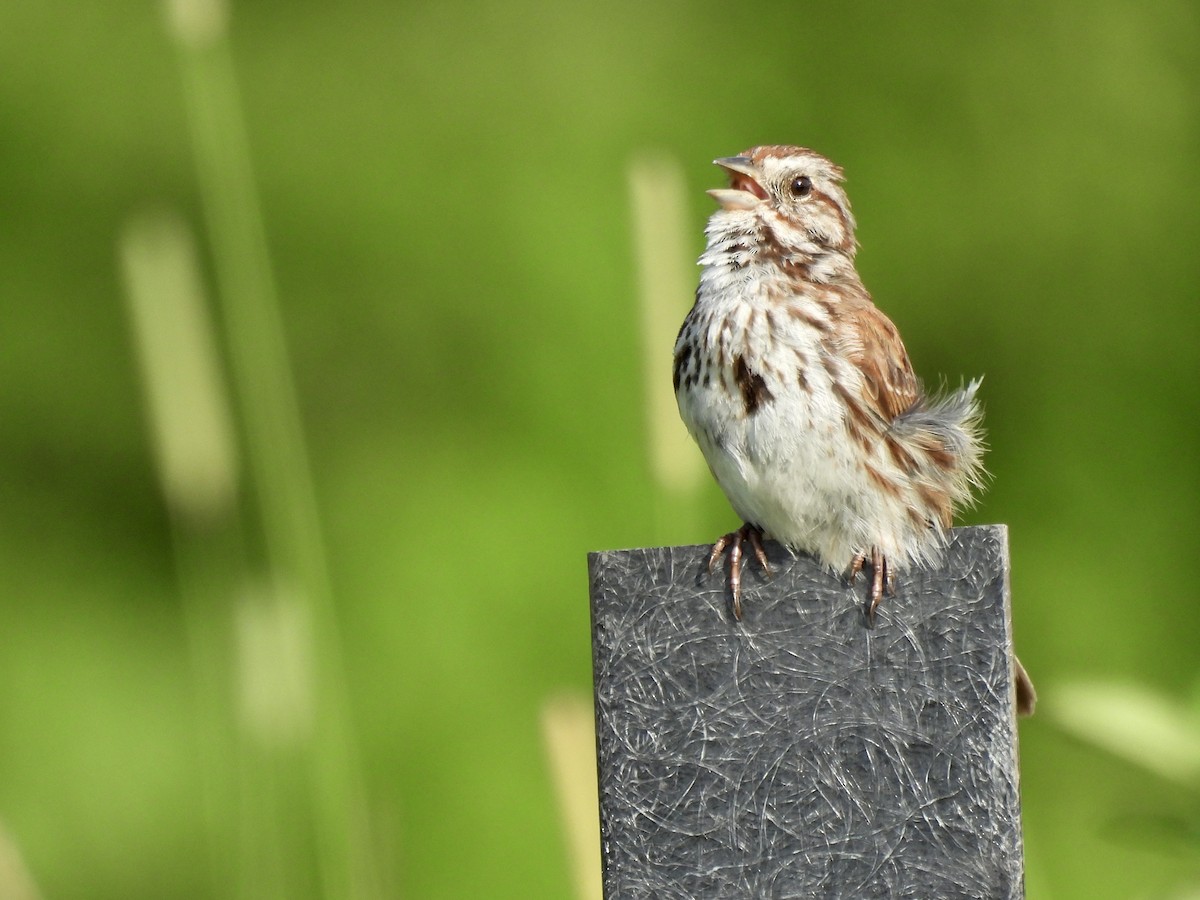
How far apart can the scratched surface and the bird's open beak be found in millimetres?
735

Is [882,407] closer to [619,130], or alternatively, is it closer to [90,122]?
[619,130]

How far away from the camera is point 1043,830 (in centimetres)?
310

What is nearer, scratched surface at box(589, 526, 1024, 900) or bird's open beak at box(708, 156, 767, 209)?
scratched surface at box(589, 526, 1024, 900)

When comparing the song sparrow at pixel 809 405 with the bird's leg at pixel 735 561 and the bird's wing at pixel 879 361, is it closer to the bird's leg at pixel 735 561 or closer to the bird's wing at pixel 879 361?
the bird's wing at pixel 879 361

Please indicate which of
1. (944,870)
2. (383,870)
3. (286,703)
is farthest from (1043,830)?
(944,870)

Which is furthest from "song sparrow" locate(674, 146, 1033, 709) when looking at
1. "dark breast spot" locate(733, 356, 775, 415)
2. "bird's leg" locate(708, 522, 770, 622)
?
"bird's leg" locate(708, 522, 770, 622)

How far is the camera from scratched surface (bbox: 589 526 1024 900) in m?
1.34

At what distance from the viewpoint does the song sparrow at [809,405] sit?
1.77m

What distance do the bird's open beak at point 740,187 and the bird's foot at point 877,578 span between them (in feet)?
2.07

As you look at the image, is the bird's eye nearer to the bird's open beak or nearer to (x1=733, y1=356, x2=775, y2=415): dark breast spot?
the bird's open beak

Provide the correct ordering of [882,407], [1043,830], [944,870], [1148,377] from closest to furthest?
[944,870]
[882,407]
[1043,830]
[1148,377]

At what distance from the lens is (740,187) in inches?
82.7

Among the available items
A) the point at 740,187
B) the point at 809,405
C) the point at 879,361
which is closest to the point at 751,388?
the point at 809,405

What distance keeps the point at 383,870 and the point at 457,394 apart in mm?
1453
